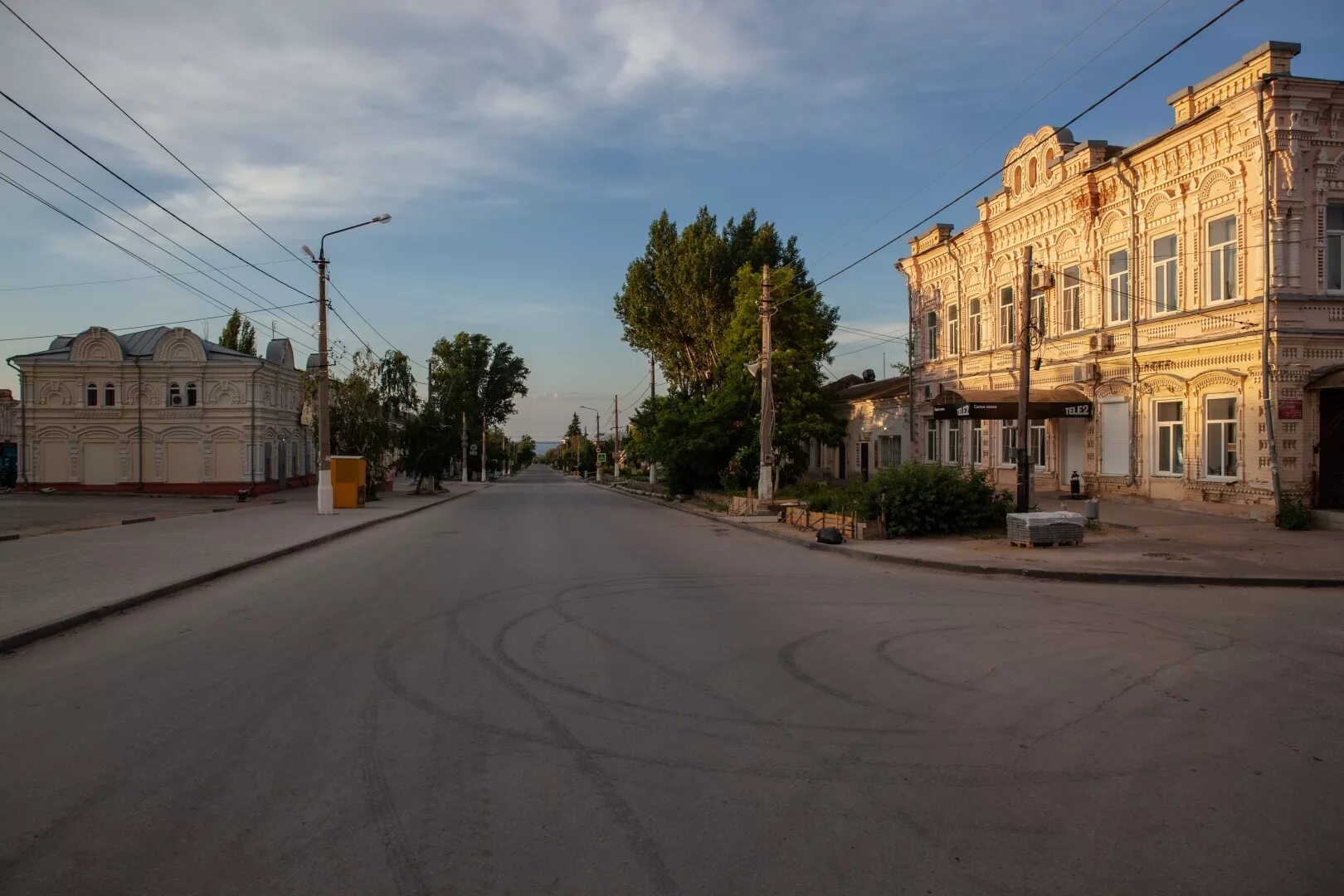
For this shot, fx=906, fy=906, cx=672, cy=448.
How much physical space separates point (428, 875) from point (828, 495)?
2179 cm

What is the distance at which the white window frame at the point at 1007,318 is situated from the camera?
3133cm

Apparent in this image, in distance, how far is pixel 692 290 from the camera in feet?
159

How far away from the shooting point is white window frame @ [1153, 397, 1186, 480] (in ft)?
76.9

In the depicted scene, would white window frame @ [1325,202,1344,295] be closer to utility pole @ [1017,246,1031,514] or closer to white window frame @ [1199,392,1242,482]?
white window frame @ [1199,392,1242,482]

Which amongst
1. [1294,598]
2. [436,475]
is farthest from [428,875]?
[436,475]

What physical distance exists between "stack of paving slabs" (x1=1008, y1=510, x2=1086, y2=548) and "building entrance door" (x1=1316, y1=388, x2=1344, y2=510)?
682 centimetres

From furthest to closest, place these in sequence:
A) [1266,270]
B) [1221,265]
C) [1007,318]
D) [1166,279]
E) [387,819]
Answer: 1. [1007,318]
2. [1166,279]
3. [1221,265]
4. [1266,270]
5. [387,819]

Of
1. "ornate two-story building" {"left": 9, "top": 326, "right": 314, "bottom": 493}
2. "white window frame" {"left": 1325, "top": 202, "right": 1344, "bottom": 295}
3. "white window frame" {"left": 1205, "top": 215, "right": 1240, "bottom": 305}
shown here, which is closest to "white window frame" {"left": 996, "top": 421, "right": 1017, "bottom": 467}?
"white window frame" {"left": 1205, "top": 215, "right": 1240, "bottom": 305}

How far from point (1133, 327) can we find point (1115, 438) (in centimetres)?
321

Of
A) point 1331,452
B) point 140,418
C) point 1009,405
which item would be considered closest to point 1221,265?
point 1331,452

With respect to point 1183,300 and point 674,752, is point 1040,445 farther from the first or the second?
point 674,752

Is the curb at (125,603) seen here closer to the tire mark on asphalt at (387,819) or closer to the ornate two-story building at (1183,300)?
the tire mark on asphalt at (387,819)

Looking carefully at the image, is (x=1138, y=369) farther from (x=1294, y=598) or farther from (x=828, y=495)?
(x=1294, y=598)

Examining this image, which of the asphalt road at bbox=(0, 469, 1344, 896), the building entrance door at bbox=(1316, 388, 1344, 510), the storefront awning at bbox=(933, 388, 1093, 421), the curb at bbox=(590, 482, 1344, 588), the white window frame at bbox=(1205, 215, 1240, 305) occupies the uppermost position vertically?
the white window frame at bbox=(1205, 215, 1240, 305)
